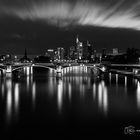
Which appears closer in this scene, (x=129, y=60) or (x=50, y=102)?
(x=50, y=102)

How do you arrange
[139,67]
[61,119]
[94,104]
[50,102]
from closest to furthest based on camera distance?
1. [61,119]
2. [94,104]
3. [50,102]
4. [139,67]

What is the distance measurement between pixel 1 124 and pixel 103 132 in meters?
7.14

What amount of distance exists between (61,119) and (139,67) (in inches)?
1859

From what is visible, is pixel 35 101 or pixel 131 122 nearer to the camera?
pixel 131 122

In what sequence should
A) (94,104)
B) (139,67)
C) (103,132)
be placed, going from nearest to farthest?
(103,132) < (94,104) < (139,67)

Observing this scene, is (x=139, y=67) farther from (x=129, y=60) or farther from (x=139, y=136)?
(x=139, y=136)

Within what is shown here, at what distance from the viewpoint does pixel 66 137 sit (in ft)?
51.5

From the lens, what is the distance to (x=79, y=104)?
85.7 ft

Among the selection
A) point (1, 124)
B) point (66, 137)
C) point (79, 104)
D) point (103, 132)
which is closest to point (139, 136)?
point (103, 132)

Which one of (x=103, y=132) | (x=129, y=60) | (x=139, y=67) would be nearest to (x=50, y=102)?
(x=103, y=132)

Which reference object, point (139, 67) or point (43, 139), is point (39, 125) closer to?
point (43, 139)

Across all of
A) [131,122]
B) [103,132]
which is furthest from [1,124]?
[131,122]

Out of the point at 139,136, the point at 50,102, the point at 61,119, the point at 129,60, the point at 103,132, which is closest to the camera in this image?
the point at 139,136

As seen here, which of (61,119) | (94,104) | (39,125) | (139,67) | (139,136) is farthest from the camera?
(139,67)
